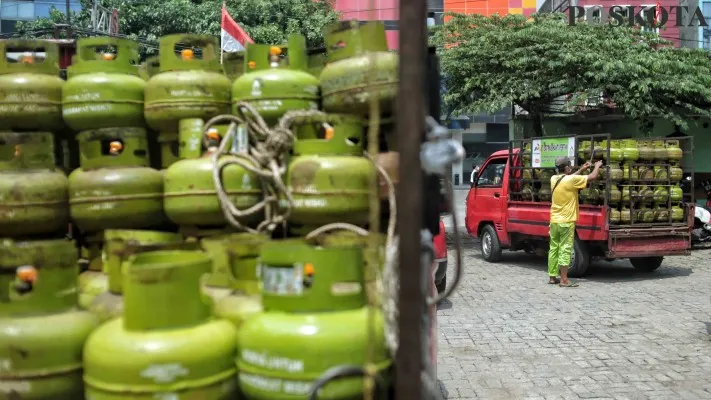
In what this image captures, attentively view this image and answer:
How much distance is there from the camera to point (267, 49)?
138 inches

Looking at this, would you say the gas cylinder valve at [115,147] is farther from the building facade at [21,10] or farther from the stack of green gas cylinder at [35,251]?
the building facade at [21,10]

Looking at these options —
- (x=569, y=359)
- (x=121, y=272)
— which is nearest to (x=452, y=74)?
(x=569, y=359)

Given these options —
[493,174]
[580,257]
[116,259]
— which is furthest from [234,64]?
[493,174]

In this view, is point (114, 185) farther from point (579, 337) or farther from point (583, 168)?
point (583, 168)

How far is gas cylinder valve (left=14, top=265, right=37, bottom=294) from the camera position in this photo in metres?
2.61

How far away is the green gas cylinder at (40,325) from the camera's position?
252 centimetres

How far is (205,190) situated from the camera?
10.0 feet

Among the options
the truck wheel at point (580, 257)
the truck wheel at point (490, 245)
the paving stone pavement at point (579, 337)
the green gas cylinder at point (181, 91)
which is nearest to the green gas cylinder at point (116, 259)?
the green gas cylinder at point (181, 91)

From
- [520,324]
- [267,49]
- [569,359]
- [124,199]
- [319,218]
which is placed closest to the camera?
[319,218]

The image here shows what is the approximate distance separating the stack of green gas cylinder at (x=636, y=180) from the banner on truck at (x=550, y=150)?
0.57 ft

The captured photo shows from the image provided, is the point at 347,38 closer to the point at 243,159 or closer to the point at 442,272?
the point at 243,159

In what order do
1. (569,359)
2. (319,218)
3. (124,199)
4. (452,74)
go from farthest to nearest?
(452,74), (569,359), (124,199), (319,218)

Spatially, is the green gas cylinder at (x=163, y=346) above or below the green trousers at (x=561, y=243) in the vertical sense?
above

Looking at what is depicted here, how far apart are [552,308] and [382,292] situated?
6456 mm
